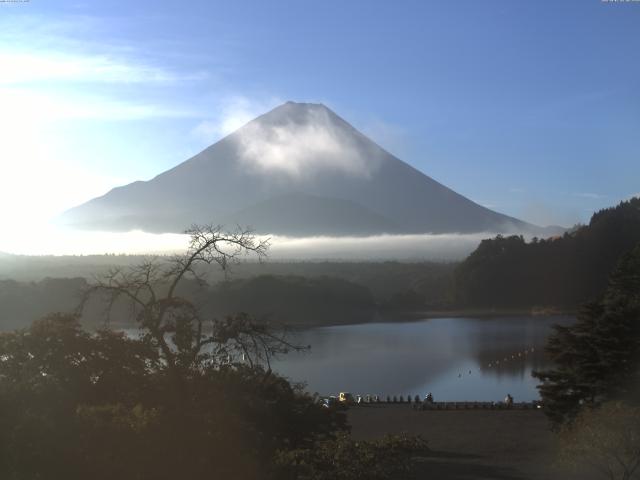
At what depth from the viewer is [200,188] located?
343ft

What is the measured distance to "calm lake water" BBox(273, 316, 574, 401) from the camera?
23.5 m

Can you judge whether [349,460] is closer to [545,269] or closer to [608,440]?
[608,440]

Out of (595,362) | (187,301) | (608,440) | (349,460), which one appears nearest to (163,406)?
(187,301)

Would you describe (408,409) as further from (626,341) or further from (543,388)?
(626,341)

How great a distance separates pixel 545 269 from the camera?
192 feet

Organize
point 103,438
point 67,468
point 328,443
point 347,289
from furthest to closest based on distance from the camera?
point 347,289, point 328,443, point 103,438, point 67,468

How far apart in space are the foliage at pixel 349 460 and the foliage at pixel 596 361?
7209 millimetres

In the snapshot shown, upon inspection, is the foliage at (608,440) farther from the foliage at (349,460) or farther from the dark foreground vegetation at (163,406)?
the foliage at (349,460)

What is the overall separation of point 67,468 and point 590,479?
711cm

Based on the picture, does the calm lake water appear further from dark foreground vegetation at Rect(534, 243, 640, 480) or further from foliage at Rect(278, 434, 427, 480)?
foliage at Rect(278, 434, 427, 480)

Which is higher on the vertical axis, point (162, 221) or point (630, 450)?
point (162, 221)

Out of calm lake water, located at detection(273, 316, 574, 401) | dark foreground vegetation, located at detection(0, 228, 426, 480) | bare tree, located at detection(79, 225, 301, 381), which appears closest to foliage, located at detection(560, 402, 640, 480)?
dark foreground vegetation, located at detection(0, 228, 426, 480)

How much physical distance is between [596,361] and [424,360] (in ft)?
57.7

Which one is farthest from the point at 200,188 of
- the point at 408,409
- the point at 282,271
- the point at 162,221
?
the point at 408,409
